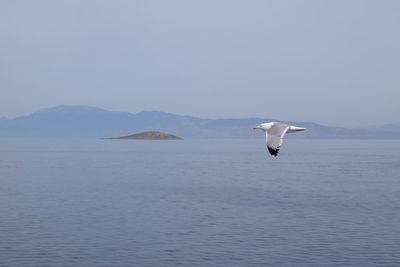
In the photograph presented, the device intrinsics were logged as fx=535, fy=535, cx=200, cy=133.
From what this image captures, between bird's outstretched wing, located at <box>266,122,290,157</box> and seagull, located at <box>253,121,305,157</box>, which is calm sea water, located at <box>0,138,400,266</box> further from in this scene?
bird's outstretched wing, located at <box>266,122,290,157</box>

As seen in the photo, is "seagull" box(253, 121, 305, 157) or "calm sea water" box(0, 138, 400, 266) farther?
"calm sea water" box(0, 138, 400, 266)

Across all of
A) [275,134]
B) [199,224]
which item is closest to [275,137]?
[275,134]

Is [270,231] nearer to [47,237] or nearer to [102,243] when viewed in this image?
[102,243]

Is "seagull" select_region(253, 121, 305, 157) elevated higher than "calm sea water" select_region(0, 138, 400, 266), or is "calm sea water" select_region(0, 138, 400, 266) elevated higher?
"seagull" select_region(253, 121, 305, 157)

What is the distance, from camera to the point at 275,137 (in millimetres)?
18531

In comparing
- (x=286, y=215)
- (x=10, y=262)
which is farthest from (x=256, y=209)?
(x=10, y=262)

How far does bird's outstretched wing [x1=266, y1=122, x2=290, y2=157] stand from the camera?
17656mm

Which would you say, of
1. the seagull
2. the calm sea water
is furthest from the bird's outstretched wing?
the calm sea water

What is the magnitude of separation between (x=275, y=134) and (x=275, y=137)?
302 millimetres

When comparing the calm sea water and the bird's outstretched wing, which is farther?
the calm sea water

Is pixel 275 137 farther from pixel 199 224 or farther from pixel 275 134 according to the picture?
pixel 199 224

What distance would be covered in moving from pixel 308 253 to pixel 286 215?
604 inches

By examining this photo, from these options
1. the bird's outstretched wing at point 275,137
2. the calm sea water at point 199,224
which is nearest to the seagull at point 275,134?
the bird's outstretched wing at point 275,137

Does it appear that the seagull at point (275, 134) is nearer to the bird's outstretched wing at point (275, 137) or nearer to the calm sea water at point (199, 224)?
the bird's outstretched wing at point (275, 137)
